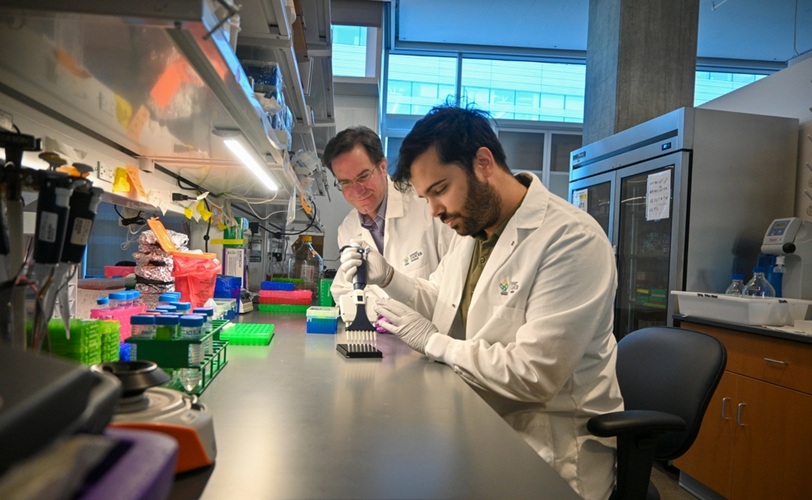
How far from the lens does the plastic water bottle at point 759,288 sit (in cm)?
269

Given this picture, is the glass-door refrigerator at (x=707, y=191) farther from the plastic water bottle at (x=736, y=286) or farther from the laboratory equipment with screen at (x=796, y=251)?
the laboratory equipment with screen at (x=796, y=251)

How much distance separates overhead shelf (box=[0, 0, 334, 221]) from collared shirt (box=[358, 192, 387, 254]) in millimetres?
1034

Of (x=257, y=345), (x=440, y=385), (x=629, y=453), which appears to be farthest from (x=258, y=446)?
(x=629, y=453)

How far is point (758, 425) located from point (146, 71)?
2.83 m

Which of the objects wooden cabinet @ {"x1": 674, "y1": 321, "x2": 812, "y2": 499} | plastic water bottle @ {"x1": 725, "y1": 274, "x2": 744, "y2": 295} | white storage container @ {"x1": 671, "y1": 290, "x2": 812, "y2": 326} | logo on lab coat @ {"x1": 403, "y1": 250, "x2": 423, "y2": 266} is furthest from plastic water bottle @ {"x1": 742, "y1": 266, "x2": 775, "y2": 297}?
logo on lab coat @ {"x1": 403, "y1": 250, "x2": 423, "y2": 266}

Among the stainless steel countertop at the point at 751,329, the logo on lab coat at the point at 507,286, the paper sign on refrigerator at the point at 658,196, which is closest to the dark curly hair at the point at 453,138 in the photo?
the logo on lab coat at the point at 507,286

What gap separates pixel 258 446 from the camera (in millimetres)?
790

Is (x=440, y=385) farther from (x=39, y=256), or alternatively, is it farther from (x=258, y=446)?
(x=39, y=256)

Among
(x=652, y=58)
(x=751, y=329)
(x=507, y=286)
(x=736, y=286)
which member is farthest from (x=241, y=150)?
(x=652, y=58)

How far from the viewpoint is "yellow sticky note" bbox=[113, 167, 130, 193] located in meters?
1.47

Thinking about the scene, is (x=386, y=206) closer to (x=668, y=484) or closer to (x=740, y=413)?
(x=740, y=413)

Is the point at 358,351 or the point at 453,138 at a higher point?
the point at 453,138

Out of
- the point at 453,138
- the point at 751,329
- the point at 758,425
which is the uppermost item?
the point at 453,138

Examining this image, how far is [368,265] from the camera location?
73.8 inches
